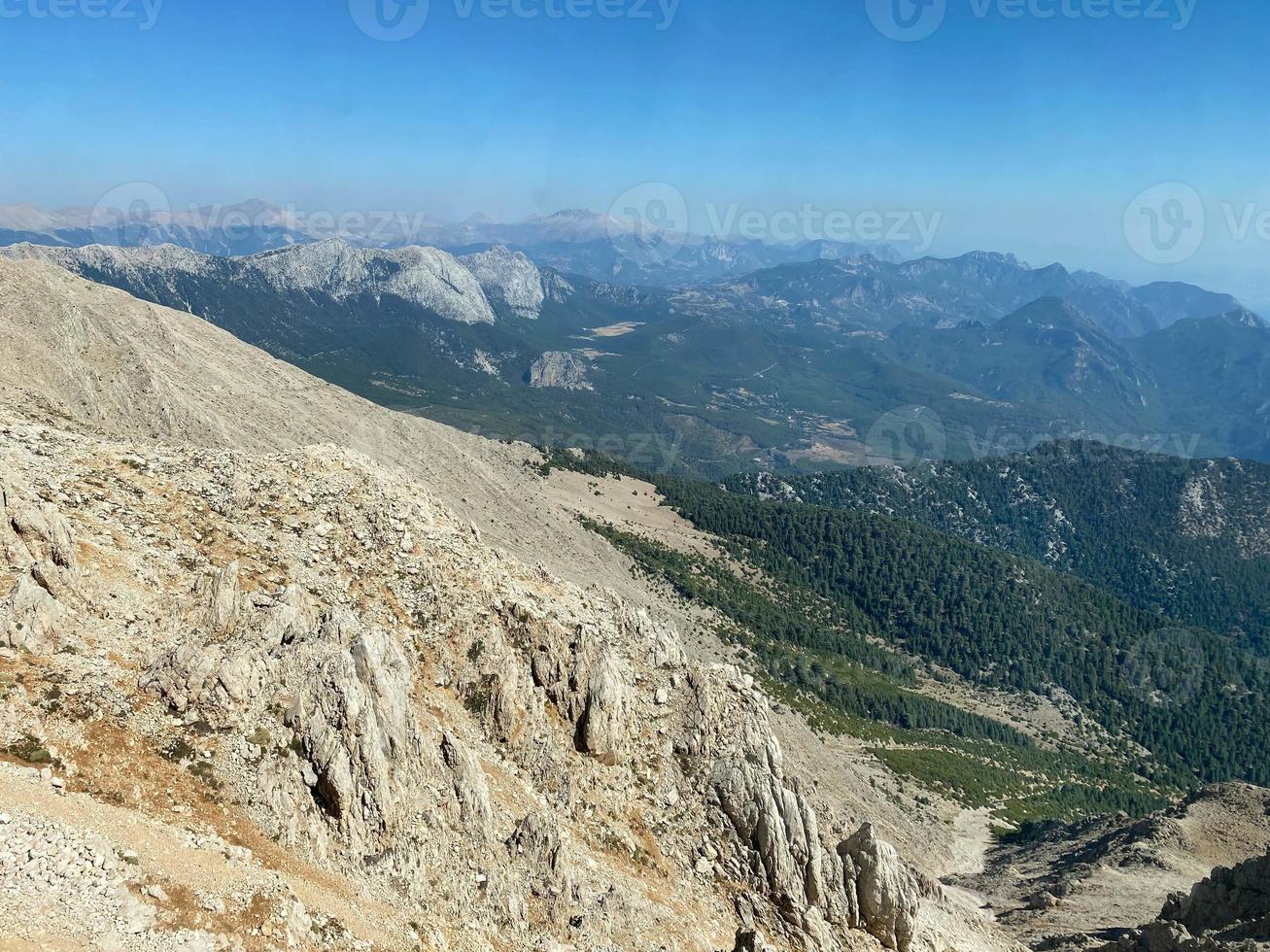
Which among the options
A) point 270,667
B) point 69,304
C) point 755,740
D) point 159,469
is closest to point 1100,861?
point 755,740

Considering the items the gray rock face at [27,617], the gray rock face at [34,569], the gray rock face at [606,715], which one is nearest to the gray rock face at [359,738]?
the gray rock face at [27,617]

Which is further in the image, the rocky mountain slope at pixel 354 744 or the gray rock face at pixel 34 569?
the gray rock face at pixel 34 569

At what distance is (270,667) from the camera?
117 feet

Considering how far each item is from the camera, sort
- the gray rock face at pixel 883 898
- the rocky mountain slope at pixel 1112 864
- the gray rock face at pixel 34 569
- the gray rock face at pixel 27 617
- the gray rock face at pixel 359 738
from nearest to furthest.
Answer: the gray rock face at pixel 27 617 < the gray rock face at pixel 34 569 < the gray rock face at pixel 359 738 < the gray rock face at pixel 883 898 < the rocky mountain slope at pixel 1112 864

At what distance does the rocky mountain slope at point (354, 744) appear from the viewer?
91.4ft

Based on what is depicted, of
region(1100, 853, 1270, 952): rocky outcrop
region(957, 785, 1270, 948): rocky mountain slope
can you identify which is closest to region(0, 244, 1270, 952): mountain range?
region(1100, 853, 1270, 952): rocky outcrop

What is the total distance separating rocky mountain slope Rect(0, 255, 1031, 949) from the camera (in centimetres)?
2786

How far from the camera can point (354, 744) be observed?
35.0 meters

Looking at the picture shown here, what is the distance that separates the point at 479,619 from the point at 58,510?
2271 cm

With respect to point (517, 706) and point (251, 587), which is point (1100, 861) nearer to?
point (517, 706)

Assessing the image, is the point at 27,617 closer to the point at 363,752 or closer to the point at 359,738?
the point at 359,738

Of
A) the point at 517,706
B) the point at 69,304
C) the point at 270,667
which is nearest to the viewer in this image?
the point at 270,667

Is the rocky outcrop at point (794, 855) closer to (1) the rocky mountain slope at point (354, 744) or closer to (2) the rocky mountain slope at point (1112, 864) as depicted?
(1) the rocky mountain slope at point (354, 744)

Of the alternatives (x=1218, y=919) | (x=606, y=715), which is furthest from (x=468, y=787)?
(x=1218, y=919)
